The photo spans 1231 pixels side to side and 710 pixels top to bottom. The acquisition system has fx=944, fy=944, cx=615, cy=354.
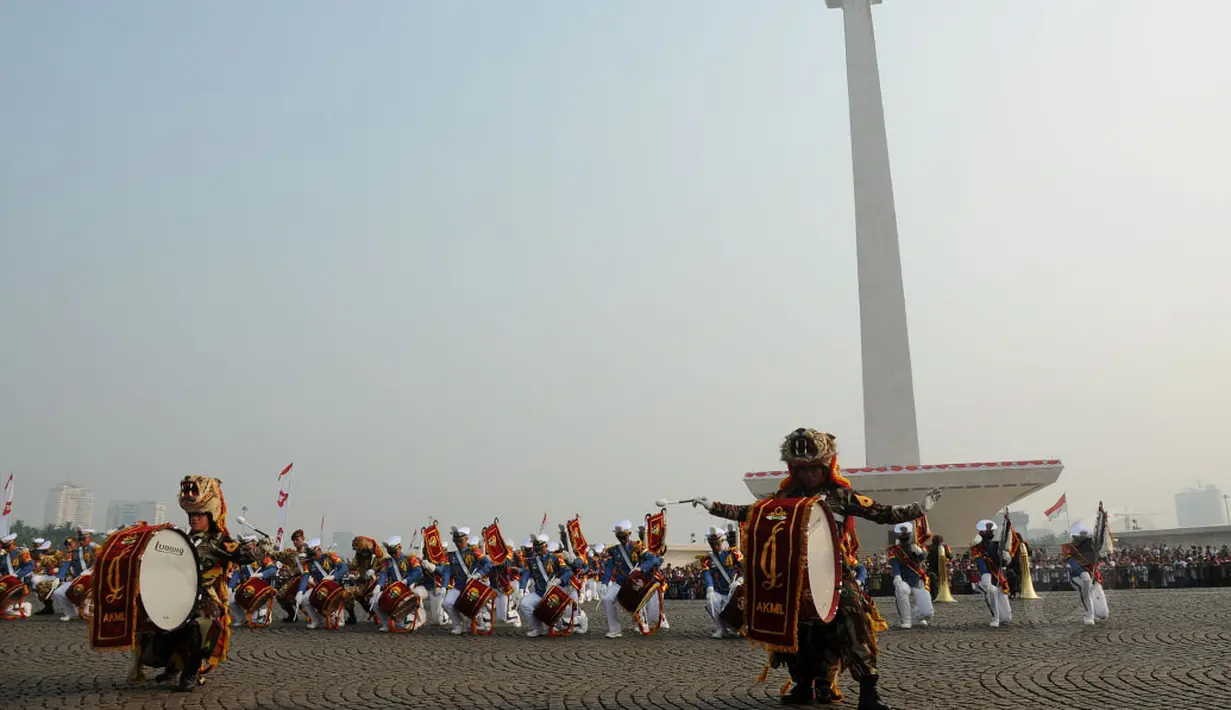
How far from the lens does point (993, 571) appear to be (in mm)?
15688

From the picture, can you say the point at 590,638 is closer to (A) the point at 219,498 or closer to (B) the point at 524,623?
(B) the point at 524,623

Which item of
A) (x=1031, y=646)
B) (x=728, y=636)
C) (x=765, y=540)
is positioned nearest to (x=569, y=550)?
(x=728, y=636)

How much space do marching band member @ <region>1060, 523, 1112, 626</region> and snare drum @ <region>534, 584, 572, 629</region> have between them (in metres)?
8.29

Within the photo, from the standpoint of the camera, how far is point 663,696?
8.12m

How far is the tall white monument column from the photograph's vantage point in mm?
36219

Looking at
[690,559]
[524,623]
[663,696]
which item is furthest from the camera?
[690,559]

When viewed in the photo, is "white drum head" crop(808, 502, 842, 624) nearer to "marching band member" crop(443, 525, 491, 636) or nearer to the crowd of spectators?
"marching band member" crop(443, 525, 491, 636)

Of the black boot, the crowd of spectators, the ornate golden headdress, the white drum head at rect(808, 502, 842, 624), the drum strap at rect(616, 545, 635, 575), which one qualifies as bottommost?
the crowd of spectators

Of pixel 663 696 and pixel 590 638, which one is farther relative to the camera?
pixel 590 638

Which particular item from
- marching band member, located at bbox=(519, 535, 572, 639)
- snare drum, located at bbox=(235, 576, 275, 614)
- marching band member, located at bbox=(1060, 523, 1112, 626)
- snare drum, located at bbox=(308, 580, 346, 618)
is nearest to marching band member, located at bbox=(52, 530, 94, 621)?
snare drum, located at bbox=(235, 576, 275, 614)

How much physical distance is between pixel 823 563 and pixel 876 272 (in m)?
32.1

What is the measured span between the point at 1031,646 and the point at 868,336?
26062 mm

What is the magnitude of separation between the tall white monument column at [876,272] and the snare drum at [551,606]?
23.4 m

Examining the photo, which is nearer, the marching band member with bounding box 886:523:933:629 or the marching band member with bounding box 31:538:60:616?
the marching band member with bounding box 886:523:933:629
